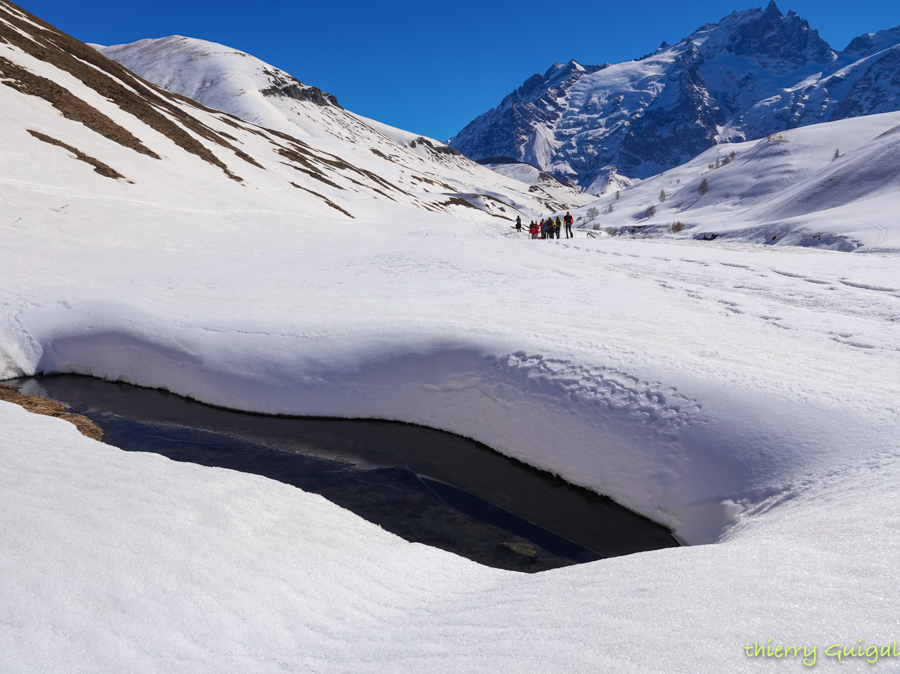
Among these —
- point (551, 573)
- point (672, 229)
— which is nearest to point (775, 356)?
point (551, 573)

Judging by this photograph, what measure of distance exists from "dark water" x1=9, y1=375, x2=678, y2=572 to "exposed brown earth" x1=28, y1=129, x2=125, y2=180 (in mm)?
16434

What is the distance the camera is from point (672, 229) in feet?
117

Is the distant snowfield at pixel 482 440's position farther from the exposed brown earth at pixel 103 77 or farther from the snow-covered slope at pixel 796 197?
the exposed brown earth at pixel 103 77

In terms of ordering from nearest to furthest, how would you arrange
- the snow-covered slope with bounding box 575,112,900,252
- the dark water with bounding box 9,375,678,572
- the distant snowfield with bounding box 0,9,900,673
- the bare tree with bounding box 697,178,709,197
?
the distant snowfield with bounding box 0,9,900,673, the dark water with bounding box 9,375,678,572, the snow-covered slope with bounding box 575,112,900,252, the bare tree with bounding box 697,178,709,197

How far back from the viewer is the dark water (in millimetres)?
6621

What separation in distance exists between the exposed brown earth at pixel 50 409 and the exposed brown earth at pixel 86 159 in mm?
17012

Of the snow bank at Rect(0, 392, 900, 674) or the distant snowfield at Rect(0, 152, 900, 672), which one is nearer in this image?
the snow bank at Rect(0, 392, 900, 674)

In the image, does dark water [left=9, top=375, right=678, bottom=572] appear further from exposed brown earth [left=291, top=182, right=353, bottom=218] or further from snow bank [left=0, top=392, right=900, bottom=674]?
exposed brown earth [left=291, top=182, right=353, bottom=218]

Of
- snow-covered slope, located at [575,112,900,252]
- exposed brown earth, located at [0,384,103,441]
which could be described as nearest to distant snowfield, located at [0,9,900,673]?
exposed brown earth, located at [0,384,103,441]

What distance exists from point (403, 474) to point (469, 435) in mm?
1523

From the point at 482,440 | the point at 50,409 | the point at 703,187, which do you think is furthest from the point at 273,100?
the point at 482,440

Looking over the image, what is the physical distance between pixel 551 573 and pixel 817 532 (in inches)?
89.1

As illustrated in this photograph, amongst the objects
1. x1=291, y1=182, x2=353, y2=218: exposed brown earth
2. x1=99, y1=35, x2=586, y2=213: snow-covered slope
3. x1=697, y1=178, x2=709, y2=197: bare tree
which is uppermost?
x1=99, y1=35, x2=586, y2=213: snow-covered slope

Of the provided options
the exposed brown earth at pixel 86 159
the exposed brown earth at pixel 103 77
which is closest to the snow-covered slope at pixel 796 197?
the exposed brown earth at pixel 86 159
